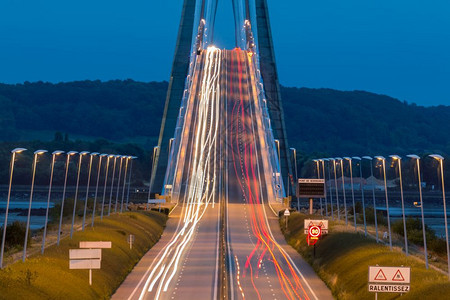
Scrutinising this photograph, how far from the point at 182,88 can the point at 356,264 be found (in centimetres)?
8254

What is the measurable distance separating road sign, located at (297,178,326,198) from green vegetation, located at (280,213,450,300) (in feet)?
43.0

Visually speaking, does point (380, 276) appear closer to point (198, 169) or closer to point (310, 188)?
point (310, 188)

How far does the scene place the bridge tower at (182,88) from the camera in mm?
125375

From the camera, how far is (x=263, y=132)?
137875 mm

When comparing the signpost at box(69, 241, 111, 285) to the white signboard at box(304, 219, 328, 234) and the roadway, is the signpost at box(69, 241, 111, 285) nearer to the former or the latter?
the roadway

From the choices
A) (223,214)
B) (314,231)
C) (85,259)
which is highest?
(223,214)

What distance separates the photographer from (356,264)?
5419 centimetres

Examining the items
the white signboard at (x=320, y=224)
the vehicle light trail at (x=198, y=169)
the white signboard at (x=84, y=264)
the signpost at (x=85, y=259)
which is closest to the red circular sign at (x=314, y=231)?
the white signboard at (x=320, y=224)

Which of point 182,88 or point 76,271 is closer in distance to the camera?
point 76,271

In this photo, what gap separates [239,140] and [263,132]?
3.77 m

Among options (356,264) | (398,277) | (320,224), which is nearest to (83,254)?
(356,264)

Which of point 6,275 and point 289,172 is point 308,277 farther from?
point 289,172

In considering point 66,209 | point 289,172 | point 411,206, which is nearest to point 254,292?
point 66,209

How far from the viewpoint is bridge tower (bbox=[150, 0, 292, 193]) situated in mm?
125375
